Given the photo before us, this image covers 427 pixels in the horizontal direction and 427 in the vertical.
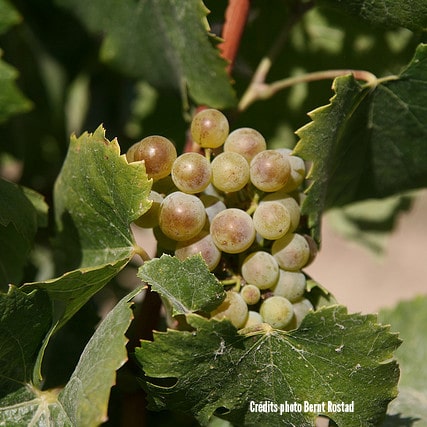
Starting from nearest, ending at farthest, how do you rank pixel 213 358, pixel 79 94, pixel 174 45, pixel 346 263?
pixel 213 358 → pixel 174 45 → pixel 79 94 → pixel 346 263

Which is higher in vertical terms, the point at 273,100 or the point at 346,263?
the point at 273,100

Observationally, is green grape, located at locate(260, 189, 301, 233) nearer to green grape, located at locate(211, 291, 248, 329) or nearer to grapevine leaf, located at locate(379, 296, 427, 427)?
green grape, located at locate(211, 291, 248, 329)

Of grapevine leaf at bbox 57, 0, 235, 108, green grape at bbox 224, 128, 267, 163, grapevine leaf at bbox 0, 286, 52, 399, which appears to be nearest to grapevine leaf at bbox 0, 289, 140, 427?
grapevine leaf at bbox 0, 286, 52, 399

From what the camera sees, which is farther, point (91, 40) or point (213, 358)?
point (91, 40)

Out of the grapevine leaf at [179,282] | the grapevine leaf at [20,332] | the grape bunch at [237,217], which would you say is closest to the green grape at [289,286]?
the grape bunch at [237,217]

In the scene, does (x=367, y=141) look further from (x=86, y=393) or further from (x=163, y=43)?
(x=86, y=393)

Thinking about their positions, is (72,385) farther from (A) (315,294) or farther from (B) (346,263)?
(B) (346,263)

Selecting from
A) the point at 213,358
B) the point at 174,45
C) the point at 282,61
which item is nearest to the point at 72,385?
the point at 213,358
